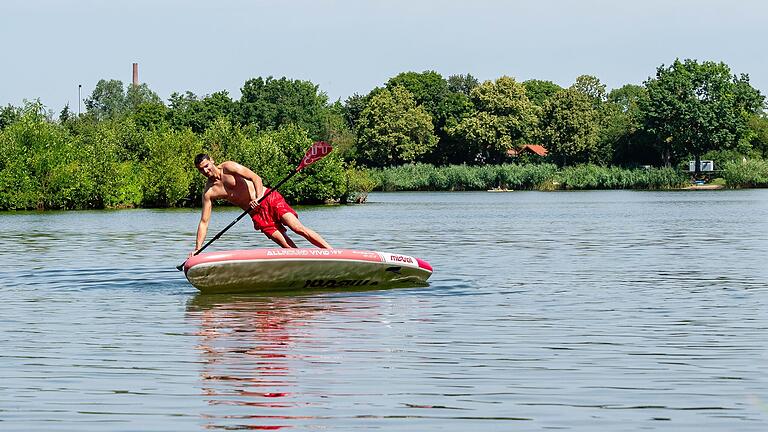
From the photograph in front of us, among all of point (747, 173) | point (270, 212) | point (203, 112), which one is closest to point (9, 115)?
point (203, 112)

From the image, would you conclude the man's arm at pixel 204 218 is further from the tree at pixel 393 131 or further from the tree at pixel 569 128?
the tree at pixel 393 131

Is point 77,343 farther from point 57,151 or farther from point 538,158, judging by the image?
point 538,158

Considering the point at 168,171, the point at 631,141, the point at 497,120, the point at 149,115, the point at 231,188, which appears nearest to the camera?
the point at 231,188

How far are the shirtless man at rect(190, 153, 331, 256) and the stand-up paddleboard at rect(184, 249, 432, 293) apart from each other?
451 millimetres

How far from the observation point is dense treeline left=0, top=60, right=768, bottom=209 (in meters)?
78.3

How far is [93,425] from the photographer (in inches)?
372

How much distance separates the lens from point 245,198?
2073cm

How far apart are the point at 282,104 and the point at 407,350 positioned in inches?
5403

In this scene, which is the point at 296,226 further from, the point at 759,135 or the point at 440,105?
the point at 440,105

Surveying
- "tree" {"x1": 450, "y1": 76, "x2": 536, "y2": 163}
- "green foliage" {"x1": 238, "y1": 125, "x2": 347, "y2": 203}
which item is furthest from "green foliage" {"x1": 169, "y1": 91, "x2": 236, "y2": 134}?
"green foliage" {"x1": 238, "y1": 125, "x2": 347, "y2": 203}

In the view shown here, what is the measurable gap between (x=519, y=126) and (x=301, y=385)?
130001 millimetres

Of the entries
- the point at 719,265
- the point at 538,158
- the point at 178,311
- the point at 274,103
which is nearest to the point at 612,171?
the point at 538,158

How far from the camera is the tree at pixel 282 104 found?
481 ft

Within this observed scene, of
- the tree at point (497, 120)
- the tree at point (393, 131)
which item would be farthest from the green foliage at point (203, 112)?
the tree at point (497, 120)
